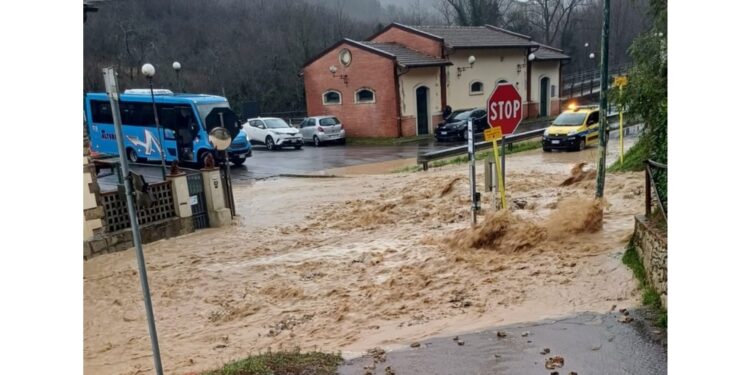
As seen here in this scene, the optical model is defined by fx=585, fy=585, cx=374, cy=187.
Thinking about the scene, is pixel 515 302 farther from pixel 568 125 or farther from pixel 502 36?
pixel 502 36

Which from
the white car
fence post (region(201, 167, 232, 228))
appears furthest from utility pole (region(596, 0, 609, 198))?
the white car

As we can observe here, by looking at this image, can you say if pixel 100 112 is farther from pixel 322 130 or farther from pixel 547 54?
pixel 547 54

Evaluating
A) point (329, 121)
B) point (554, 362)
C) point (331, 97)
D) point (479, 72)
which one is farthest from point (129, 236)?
point (479, 72)

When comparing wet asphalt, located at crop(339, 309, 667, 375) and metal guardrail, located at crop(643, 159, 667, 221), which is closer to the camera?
wet asphalt, located at crop(339, 309, 667, 375)

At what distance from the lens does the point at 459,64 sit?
30.6 m

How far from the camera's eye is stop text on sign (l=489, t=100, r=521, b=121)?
8.30 metres

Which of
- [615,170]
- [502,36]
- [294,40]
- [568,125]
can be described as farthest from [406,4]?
[615,170]

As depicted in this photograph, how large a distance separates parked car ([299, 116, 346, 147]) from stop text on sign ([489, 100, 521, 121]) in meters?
20.3

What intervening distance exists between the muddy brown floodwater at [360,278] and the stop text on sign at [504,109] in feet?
4.81

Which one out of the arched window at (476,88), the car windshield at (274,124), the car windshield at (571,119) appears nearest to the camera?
the car windshield at (571,119)

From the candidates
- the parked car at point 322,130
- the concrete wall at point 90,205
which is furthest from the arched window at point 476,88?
the concrete wall at point 90,205

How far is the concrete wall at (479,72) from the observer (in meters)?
30.5

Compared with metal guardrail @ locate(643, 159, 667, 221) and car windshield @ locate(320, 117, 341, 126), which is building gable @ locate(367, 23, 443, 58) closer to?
car windshield @ locate(320, 117, 341, 126)

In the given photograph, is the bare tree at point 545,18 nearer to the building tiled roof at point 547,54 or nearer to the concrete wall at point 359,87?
the building tiled roof at point 547,54
